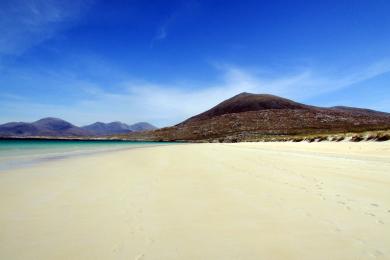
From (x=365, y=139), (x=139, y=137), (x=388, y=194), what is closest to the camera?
(x=388, y=194)

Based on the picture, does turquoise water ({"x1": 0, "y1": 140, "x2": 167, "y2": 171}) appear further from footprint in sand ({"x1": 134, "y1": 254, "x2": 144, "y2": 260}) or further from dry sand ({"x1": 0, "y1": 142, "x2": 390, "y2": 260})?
footprint in sand ({"x1": 134, "y1": 254, "x2": 144, "y2": 260})

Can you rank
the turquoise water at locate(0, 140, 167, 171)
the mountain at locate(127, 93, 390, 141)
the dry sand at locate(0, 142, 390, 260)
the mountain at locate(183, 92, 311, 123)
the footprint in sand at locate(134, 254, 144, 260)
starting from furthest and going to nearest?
the mountain at locate(183, 92, 311, 123) → the mountain at locate(127, 93, 390, 141) → the turquoise water at locate(0, 140, 167, 171) → the dry sand at locate(0, 142, 390, 260) → the footprint in sand at locate(134, 254, 144, 260)

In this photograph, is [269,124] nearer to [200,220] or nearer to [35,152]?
[35,152]

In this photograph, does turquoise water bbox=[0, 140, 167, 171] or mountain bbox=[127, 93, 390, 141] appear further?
mountain bbox=[127, 93, 390, 141]

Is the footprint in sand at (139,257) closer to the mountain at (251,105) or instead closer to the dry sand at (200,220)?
the dry sand at (200,220)

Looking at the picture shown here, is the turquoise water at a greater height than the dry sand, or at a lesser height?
greater

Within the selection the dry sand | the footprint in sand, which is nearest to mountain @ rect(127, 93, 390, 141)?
the dry sand

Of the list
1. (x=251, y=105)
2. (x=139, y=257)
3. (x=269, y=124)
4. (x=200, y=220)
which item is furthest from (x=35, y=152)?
(x=251, y=105)

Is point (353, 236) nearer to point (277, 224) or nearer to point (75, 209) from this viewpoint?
point (277, 224)

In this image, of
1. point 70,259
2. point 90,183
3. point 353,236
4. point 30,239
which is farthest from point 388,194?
point 90,183

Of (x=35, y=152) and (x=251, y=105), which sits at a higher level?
(x=251, y=105)

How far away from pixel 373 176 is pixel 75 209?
814 centimetres

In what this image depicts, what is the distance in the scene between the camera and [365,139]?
78.0ft

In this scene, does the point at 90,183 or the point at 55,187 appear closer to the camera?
the point at 55,187
